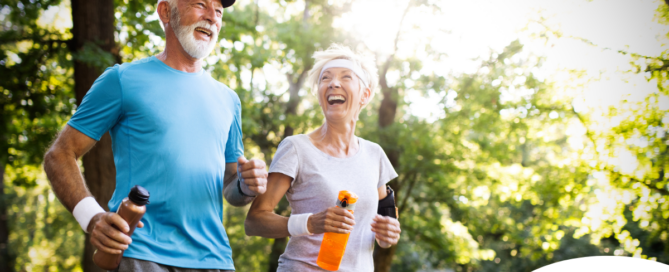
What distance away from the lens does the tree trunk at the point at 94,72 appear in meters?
5.70

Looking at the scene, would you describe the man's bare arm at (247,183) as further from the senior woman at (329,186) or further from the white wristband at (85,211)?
the white wristband at (85,211)

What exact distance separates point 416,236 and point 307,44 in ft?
19.1

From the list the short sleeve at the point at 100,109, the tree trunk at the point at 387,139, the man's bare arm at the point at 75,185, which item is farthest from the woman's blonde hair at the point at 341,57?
the tree trunk at the point at 387,139

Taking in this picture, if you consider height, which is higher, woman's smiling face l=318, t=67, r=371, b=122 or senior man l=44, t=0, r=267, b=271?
woman's smiling face l=318, t=67, r=371, b=122

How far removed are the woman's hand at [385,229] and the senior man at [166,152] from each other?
75 centimetres

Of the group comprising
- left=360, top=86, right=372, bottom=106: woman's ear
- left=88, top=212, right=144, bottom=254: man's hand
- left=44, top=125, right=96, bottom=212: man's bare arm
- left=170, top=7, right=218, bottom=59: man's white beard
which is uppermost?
left=360, top=86, right=372, bottom=106: woman's ear

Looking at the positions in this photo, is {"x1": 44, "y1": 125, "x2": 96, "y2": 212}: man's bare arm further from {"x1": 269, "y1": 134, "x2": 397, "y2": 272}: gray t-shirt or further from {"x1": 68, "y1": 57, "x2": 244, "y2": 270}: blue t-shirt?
{"x1": 269, "y1": 134, "x2": 397, "y2": 272}: gray t-shirt

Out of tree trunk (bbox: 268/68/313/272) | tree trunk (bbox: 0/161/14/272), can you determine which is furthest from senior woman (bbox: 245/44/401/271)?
tree trunk (bbox: 0/161/14/272)

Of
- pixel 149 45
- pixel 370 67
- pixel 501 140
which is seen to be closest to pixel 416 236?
pixel 501 140

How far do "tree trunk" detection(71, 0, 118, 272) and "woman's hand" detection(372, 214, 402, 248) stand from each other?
4478mm

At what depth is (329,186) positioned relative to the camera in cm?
240

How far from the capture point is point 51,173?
5.51 ft

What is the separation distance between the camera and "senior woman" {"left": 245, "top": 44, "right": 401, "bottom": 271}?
231 cm

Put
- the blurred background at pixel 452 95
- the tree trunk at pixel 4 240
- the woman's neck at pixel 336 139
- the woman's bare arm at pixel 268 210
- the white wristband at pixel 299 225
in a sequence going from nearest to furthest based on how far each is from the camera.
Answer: the white wristband at pixel 299 225, the woman's bare arm at pixel 268 210, the woman's neck at pixel 336 139, the blurred background at pixel 452 95, the tree trunk at pixel 4 240
